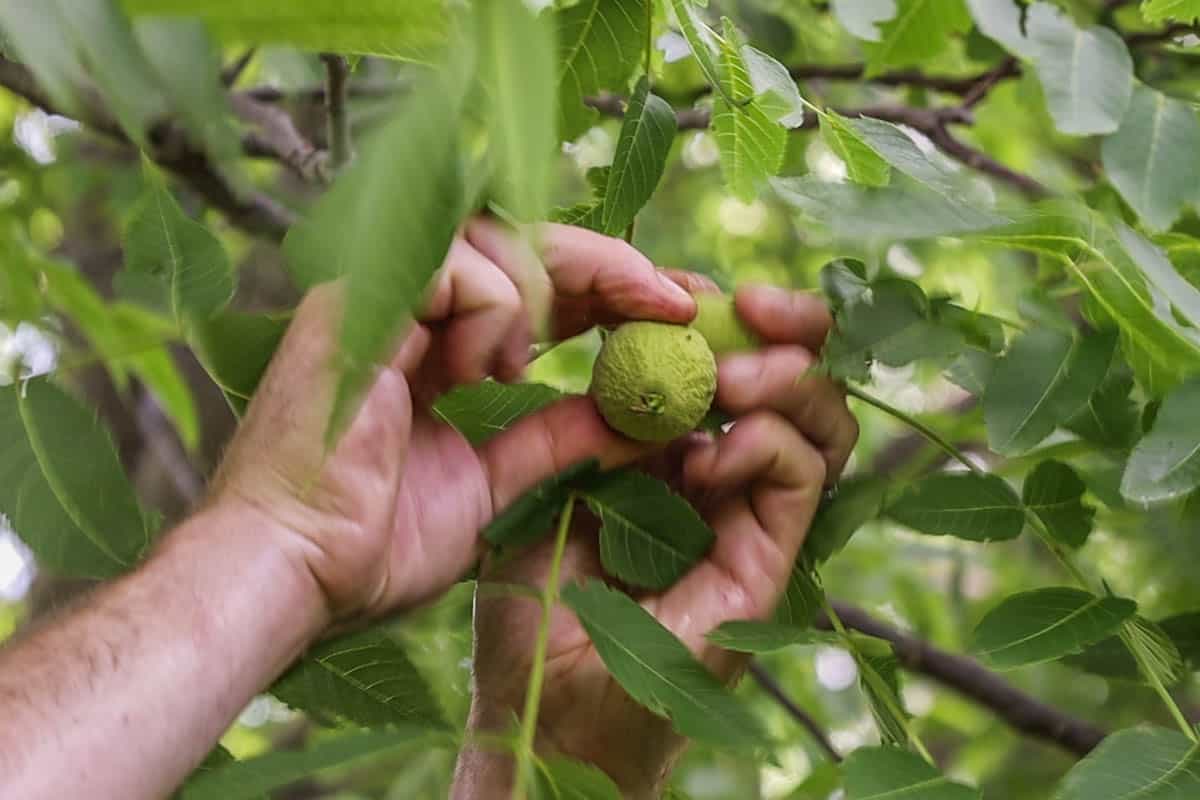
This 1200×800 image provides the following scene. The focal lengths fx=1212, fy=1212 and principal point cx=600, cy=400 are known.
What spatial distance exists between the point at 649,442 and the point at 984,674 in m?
1.36

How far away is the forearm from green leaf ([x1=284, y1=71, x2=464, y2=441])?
1.48 ft

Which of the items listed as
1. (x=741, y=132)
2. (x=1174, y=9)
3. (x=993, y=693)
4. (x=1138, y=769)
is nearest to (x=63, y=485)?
(x=741, y=132)

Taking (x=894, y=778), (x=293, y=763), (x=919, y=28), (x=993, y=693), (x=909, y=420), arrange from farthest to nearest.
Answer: (x=993, y=693) < (x=919, y=28) < (x=909, y=420) < (x=894, y=778) < (x=293, y=763)

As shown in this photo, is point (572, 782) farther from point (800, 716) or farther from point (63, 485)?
point (800, 716)

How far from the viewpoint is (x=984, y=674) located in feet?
7.17

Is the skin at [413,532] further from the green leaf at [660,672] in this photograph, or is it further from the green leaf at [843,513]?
the green leaf at [660,672]

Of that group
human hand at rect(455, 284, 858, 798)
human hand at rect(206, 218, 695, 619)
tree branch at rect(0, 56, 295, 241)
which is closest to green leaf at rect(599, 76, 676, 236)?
human hand at rect(206, 218, 695, 619)

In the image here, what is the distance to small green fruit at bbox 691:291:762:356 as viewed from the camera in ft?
3.64

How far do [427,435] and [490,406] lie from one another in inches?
2.9

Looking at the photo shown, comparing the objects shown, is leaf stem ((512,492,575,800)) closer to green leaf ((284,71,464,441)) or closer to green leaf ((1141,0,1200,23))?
green leaf ((284,71,464,441))

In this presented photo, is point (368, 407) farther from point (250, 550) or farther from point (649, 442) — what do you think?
point (649, 442)

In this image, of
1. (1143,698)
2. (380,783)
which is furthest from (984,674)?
(380,783)

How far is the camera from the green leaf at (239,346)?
102cm

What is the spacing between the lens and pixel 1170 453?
A: 3.13 feet
